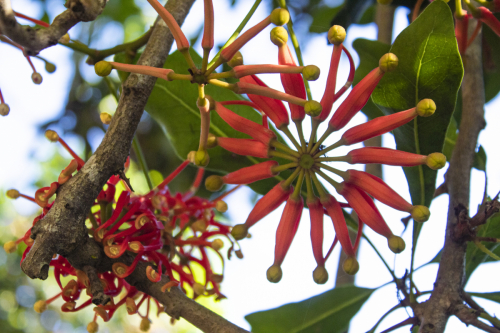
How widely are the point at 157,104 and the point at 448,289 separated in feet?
1.90

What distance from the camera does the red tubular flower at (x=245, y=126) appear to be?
53 centimetres

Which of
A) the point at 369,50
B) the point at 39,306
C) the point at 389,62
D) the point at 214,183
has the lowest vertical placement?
the point at 39,306

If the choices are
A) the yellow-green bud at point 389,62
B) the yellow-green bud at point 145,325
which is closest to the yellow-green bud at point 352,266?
the yellow-green bud at point 389,62

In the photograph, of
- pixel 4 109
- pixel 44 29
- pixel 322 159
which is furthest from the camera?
pixel 4 109

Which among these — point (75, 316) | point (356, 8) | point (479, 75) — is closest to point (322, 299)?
point (479, 75)

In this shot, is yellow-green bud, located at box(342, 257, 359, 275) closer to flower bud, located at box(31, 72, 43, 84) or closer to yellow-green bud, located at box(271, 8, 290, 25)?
yellow-green bud, located at box(271, 8, 290, 25)

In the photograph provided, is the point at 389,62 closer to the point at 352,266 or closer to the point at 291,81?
the point at 291,81

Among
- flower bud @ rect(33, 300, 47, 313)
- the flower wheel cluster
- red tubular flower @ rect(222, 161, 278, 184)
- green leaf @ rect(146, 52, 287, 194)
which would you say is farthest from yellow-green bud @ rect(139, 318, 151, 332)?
red tubular flower @ rect(222, 161, 278, 184)

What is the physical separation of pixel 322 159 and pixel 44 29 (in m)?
0.33

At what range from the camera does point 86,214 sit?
1.80 feet

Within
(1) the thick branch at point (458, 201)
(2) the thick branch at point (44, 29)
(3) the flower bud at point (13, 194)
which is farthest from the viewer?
(3) the flower bud at point (13, 194)

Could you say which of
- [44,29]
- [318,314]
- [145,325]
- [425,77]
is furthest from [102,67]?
[318,314]

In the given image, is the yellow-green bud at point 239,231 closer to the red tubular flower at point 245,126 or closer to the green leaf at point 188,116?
the red tubular flower at point 245,126

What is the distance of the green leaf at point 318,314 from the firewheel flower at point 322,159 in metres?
0.31
